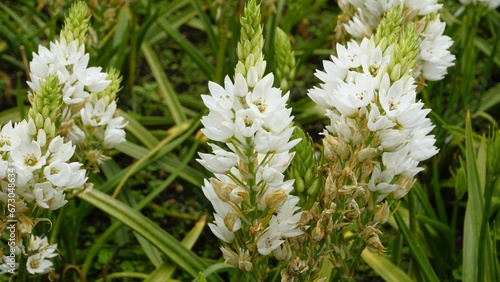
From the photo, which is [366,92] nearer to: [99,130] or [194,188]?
[99,130]

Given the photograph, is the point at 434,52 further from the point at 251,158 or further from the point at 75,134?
the point at 75,134

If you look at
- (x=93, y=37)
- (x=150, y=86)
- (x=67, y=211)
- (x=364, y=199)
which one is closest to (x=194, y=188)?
(x=67, y=211)

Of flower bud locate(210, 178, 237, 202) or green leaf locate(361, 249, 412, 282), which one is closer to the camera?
flower bud locate(210, 178, 237, 202)

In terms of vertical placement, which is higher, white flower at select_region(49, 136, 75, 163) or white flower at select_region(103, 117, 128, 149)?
white flower at select_region(49, 136, 75, 163)

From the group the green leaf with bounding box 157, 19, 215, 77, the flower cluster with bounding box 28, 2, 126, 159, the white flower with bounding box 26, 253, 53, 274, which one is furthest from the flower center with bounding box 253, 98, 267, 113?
the green leaf with bounding box 157, 19, 215, 77

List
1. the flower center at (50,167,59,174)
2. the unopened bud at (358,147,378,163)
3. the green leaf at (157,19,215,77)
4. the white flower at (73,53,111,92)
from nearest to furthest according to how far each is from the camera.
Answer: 1. the unopened bud at (358,147,378,163)
2. the flower center at (50,167,59,174)
3. the white flower at (73,53,111,92)
4. the green leaf at (157,19,215,77)

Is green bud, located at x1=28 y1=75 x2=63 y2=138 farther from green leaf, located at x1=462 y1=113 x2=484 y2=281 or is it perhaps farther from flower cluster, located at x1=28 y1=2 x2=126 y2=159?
green leaf, located at x1=462 y1=113 x2=484 y2=281
